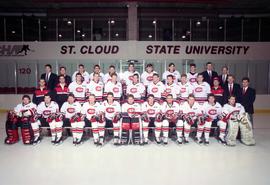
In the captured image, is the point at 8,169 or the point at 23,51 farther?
the point at 23,51

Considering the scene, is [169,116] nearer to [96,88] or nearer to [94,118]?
[94,118]

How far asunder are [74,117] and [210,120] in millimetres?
2344

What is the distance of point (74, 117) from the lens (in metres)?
5.43

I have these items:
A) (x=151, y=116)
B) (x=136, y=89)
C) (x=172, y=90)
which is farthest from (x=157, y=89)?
(x=151, y=116)

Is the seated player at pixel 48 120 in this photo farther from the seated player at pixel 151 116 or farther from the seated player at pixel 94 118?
the seated player at pixel 151 116

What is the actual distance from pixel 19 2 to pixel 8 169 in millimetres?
8522

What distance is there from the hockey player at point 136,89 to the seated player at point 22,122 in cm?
180

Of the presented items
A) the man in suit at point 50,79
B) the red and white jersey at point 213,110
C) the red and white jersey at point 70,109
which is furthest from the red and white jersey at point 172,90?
the man in suit at point 50,79

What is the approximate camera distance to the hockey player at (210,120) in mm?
5527

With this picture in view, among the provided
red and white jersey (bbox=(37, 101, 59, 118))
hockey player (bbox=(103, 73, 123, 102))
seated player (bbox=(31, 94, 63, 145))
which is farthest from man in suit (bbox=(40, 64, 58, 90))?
hockey player (bbox=(103, 73, 123, 102))

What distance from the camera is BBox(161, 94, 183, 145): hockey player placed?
550cm

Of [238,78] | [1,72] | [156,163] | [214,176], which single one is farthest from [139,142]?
[1,72]

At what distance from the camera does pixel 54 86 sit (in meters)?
6.53

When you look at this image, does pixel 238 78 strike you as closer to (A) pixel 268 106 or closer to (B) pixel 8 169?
(A) pixel 268 106
